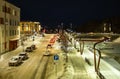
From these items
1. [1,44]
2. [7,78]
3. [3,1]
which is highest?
[3,1]

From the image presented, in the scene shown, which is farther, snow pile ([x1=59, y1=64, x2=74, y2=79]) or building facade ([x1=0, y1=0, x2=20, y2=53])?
building facade ([x1=0, y1=0, x2=20, y2=53])

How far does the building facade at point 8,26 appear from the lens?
82.7 meters

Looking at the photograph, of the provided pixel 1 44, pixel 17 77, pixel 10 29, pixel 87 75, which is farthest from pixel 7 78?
pixel 10 29

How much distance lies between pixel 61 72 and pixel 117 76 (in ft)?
34.2

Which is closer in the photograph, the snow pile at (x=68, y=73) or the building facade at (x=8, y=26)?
the snow pile at (x=68, y=73)

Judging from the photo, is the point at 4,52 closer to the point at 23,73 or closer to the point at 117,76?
the point at 23,73

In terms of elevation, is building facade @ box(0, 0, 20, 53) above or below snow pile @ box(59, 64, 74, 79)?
above

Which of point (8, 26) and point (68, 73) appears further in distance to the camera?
point (8, 26)

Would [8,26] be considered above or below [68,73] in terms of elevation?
above

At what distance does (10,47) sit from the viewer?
311 feet

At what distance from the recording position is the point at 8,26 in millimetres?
90562

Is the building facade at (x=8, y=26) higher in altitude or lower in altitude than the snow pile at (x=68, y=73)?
higher

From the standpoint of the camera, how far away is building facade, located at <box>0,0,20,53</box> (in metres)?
82.7

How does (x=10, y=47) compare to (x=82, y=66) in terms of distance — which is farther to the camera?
(x=10, y=47)
